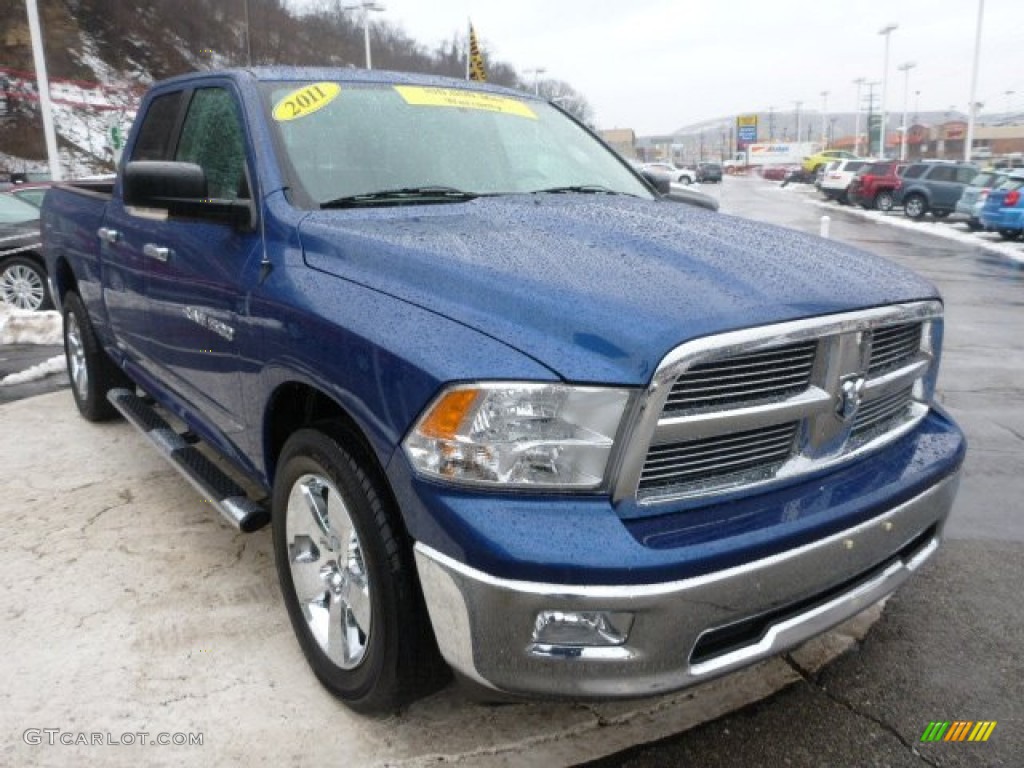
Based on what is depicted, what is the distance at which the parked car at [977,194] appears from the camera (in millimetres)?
19859

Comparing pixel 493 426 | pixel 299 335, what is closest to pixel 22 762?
pixel 299 335

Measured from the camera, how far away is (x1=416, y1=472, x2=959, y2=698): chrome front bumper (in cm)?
185

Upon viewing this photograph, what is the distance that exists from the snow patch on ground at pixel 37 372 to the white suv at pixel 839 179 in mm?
31568

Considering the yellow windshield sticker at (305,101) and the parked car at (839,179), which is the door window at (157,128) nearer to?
the yellow windshield sticker at (305,101)

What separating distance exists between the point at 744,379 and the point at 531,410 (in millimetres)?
525

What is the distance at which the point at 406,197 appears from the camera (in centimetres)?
296

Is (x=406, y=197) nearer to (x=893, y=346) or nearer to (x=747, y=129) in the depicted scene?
(x=893, y=346)

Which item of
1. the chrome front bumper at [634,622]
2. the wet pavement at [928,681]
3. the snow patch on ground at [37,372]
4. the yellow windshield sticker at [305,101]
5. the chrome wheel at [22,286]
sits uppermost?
the yellow windshield sticker at [305,101]

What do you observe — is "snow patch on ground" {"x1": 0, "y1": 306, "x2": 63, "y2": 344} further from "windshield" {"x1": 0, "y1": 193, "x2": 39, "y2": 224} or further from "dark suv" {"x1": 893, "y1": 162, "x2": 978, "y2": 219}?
"dark suv" {"x1": 893, "y1": 162, "x2": 978, "y2": 219}

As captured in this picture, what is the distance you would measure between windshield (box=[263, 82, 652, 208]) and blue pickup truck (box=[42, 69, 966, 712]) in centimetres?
1

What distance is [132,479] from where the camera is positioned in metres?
4.46

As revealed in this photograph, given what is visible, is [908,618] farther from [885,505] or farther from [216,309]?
[216,309]

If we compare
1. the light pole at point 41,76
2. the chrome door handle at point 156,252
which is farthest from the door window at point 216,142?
the light pole at point 41,76
